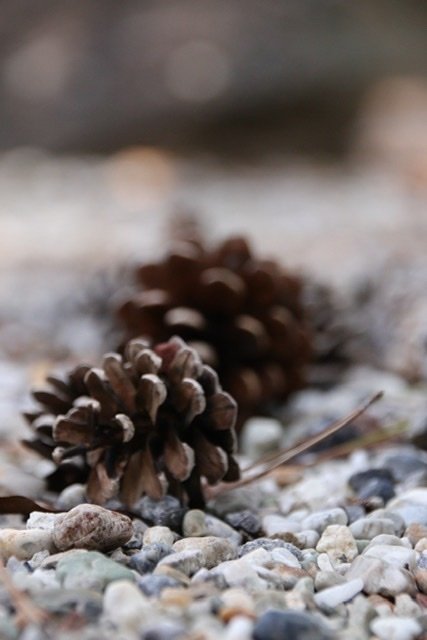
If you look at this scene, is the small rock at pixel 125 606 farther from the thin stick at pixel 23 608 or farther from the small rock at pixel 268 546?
the small rock at pixel 268 546

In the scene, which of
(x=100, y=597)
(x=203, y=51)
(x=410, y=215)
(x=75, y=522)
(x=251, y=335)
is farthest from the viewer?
(x=203, y=51)

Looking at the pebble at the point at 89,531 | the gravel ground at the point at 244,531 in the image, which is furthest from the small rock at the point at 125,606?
the pebble at the point at 89,531

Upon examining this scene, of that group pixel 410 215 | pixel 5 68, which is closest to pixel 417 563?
pixel 410 215

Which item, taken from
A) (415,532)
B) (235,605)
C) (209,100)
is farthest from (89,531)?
(209,100)

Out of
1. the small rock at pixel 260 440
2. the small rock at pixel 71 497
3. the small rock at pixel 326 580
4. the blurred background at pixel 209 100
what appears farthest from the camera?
the blurred background at pixel 209 100

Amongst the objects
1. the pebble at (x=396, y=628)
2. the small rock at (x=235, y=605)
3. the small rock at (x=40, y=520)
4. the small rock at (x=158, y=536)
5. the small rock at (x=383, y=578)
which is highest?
the small rock at (x=40, y=520)

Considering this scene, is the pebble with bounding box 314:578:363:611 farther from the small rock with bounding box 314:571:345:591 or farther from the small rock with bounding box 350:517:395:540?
the small rock with bounding box 350:517:395:540

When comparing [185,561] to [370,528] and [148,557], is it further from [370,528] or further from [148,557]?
[370,528]

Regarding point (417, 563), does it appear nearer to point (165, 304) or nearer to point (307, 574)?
point (307, 574)
